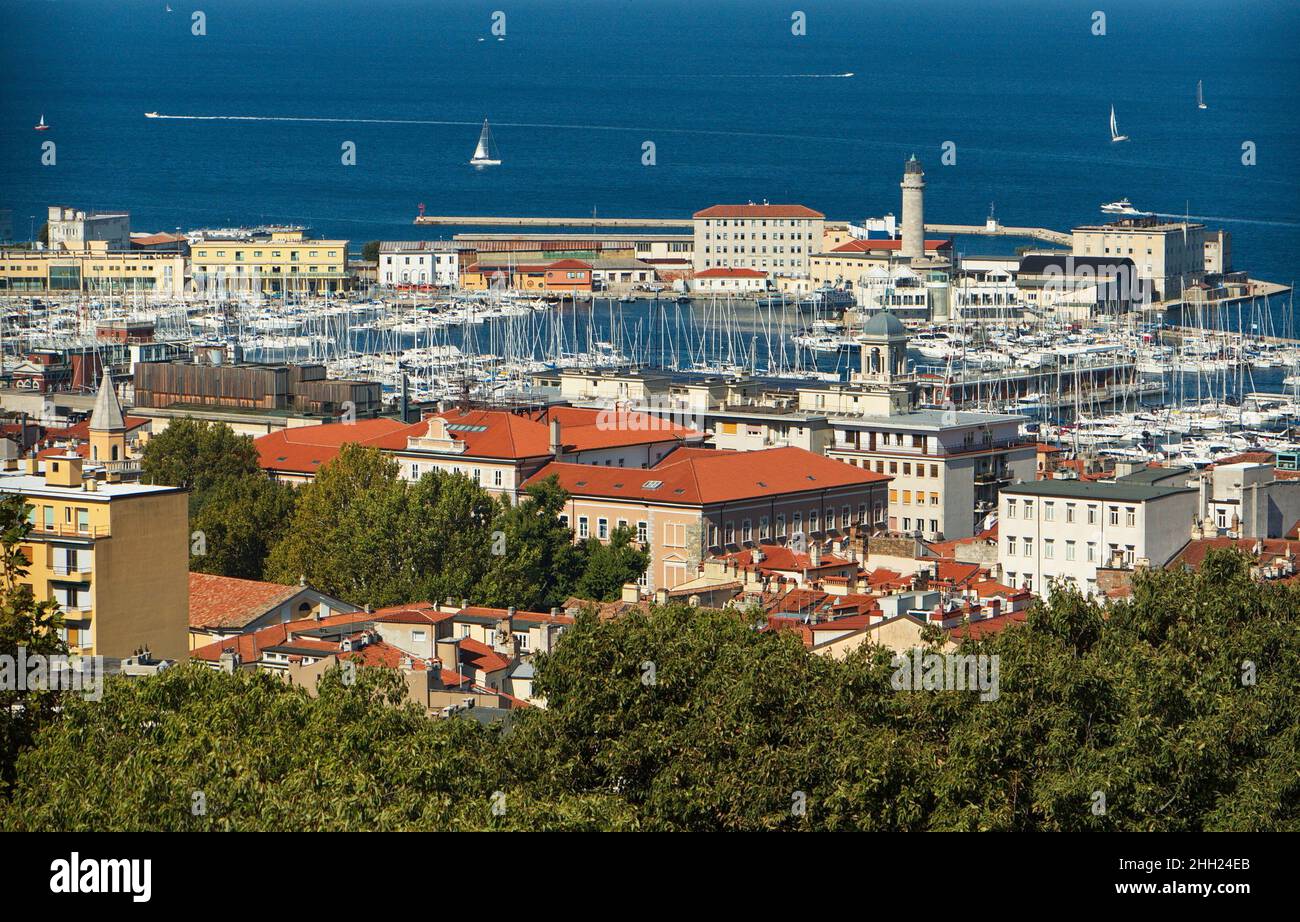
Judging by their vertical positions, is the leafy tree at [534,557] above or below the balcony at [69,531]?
below

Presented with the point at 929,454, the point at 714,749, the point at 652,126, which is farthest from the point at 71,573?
the point at 652,126

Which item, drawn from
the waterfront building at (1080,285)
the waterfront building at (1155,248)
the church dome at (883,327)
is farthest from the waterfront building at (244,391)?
the waterfront building at (1155,248)

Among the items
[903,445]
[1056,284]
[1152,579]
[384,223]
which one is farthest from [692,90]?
[1152,579]

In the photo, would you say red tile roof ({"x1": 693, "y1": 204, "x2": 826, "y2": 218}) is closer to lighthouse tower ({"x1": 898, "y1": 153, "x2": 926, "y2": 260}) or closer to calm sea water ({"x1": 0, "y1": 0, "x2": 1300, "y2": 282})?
lighthouse tower ({"x1": 898, "y1": 153, "x2": 926, "y2": 260})

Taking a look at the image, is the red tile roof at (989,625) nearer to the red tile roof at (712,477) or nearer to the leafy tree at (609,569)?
the leafy tree at (609,569)

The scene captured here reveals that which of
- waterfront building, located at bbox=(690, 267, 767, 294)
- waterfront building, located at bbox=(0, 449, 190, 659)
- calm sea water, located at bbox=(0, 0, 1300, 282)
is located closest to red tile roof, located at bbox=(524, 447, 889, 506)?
waterfront building, located at bbox=(0, 449, 190, 659)

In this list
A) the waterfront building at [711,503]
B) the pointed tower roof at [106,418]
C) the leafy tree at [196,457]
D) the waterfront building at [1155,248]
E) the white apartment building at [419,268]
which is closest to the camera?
the pointed tower roof at [106,418]

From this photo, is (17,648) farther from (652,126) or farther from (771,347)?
(652,126)
